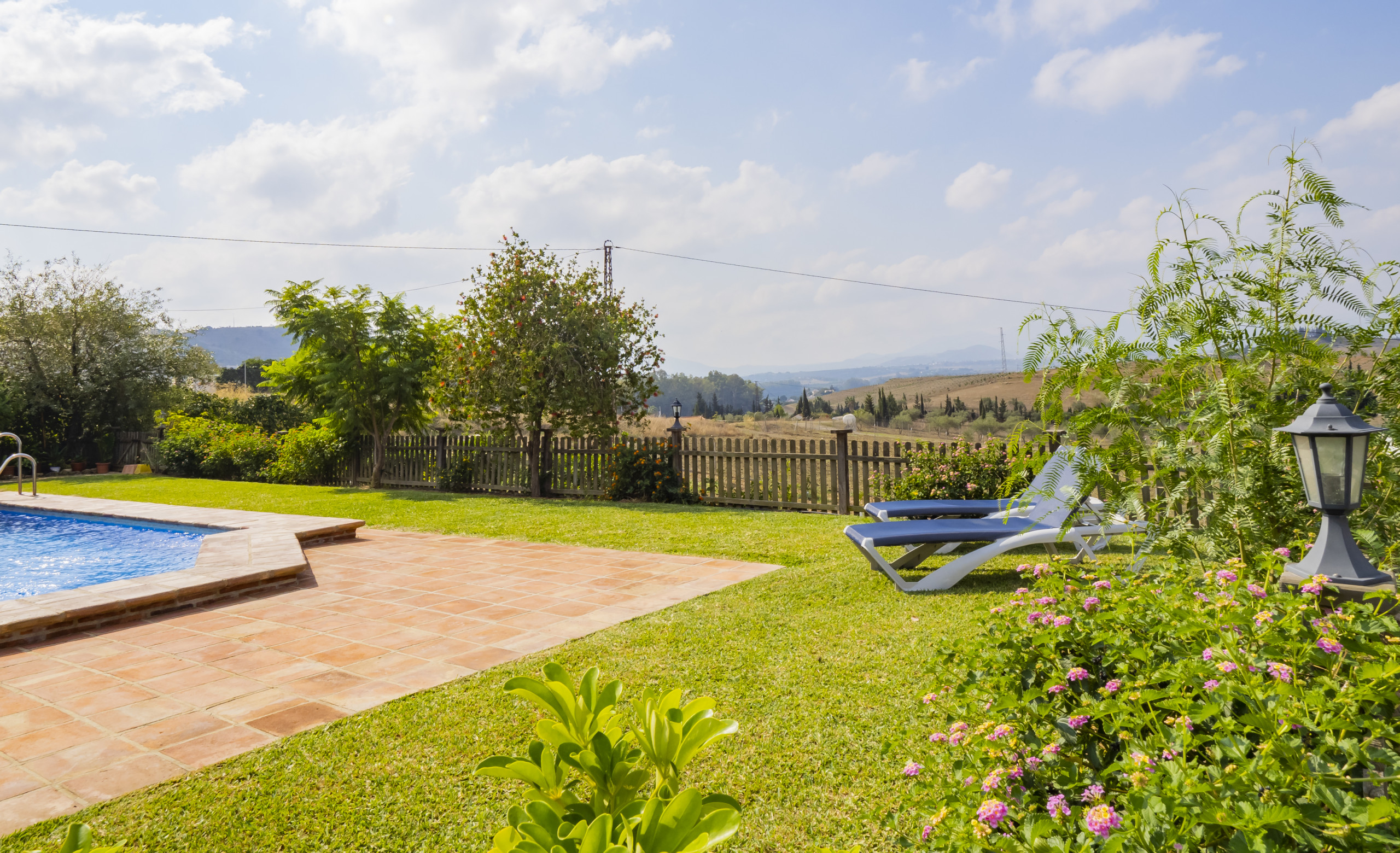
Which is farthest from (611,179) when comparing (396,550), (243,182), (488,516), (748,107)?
(396,550)

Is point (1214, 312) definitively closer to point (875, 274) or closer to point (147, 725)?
point (147, 725)

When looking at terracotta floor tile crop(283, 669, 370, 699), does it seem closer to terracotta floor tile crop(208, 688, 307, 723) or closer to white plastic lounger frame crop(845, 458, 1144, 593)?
terracotta floor tile crop(208, 688, 307, 723)

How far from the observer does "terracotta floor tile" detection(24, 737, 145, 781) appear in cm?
283

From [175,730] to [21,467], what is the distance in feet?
55.0

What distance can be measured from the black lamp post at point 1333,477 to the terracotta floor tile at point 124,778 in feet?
13.2

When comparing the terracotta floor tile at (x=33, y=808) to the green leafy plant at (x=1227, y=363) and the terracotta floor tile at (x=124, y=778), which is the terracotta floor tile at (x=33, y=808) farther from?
the green leafy plant at (x=1227, y=363)

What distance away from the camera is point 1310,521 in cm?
288

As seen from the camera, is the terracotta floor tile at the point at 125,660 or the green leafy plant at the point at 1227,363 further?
the terracotta floor tile at the point at 125,660

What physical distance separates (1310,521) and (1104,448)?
78cm

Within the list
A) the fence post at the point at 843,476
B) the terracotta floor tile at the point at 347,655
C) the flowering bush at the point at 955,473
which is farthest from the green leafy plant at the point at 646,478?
the terracotta floor tile at the point at 347,655

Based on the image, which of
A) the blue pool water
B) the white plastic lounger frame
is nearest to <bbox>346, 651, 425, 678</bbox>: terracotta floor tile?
the white plastic lounger frame

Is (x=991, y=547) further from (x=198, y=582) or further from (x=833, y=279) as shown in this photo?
(x=833, y=279)

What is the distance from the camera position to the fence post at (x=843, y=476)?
9.60 meters

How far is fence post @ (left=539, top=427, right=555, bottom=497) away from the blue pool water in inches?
205
